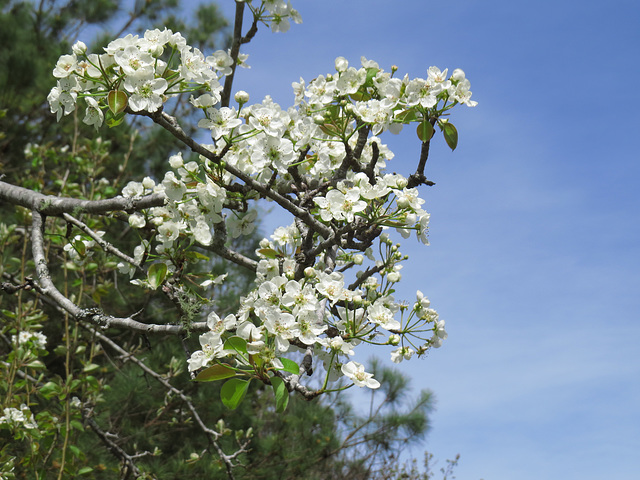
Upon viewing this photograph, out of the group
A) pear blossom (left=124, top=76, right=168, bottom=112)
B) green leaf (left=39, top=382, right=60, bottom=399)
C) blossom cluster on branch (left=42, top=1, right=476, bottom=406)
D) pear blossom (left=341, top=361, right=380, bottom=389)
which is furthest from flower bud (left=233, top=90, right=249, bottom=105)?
green leaf (left=39, top=382, right=60, bottom=399)

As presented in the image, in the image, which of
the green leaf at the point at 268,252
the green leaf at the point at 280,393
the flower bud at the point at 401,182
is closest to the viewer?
the green leaf at the point at 280,393

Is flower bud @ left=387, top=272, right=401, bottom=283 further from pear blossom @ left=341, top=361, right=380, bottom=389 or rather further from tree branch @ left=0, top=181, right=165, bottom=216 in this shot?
tree branch @ left=0, top=181, right=165, bottom=216

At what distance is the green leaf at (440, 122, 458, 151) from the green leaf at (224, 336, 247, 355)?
35.8 inches

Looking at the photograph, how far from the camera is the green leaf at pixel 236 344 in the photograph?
122cm

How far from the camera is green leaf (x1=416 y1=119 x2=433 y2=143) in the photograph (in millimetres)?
1705

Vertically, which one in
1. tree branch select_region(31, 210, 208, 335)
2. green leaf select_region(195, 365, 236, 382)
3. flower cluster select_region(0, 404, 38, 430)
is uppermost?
tree branch select_region(31, 210, 208, 335)

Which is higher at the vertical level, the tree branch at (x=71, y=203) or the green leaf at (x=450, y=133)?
the green leaf at (x=450, y=133)

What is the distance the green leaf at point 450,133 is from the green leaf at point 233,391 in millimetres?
959

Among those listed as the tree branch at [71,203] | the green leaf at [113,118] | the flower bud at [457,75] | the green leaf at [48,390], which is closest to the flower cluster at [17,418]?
the green leaf at [48,390]

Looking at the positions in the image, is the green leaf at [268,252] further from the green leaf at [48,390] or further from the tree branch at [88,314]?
the green leaf at [48,390]

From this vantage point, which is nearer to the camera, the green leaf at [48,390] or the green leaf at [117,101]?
the green leaf at [117,101]

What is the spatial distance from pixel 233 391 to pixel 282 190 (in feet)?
3.20

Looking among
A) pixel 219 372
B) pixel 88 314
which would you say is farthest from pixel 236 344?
pixel 88 314

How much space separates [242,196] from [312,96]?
0.41 metres
